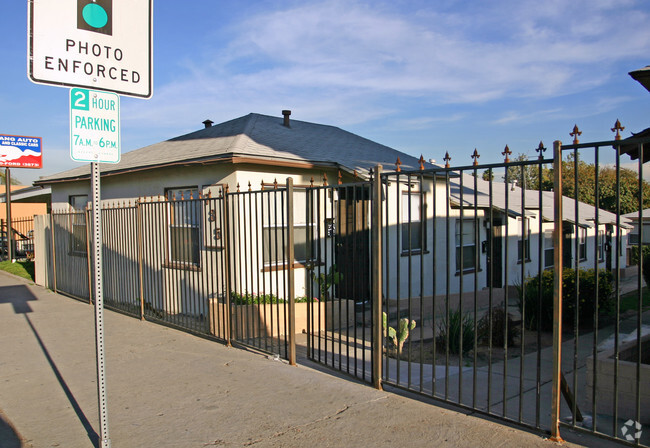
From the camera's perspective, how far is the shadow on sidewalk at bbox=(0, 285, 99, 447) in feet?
15.2

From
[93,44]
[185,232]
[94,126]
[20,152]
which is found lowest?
[185,232]

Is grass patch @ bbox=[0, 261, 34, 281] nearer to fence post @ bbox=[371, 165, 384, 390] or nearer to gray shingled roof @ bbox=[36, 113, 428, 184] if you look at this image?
gray shingled roof @ bbox=[36, 113, 428, 184]

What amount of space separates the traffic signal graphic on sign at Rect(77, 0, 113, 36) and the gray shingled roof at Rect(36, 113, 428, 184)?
17.9 feet

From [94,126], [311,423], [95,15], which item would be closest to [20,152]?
[95,15]

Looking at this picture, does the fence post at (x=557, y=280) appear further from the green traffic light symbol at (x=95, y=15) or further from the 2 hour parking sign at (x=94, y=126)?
the green traffic light symbol at (x=95, y=15)

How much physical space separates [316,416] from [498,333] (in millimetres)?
4225

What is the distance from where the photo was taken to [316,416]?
4.72 metres

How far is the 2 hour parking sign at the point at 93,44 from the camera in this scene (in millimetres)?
3674

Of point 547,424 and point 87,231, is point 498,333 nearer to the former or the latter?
point 547,424

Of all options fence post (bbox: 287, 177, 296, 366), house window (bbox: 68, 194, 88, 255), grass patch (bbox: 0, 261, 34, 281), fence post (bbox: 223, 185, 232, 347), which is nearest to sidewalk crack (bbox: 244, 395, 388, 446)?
fence post (bbox: 287, 177, 296, 366)

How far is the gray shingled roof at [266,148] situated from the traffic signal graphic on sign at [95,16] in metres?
5.45

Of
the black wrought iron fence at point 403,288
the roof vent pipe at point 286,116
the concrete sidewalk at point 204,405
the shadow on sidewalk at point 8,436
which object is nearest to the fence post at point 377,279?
the black wrought iron fence at point 403,288

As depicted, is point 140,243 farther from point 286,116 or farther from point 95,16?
point 286,116

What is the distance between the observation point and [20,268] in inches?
688
